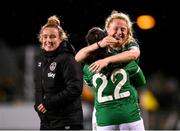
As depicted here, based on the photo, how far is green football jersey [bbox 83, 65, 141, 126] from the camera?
4379mm

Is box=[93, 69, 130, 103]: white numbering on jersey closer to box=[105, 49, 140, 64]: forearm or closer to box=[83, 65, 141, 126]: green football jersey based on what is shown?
box=[83, 65, 141, 126]: green football jersey

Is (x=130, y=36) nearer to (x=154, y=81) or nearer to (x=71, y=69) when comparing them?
(x=71, y=69)

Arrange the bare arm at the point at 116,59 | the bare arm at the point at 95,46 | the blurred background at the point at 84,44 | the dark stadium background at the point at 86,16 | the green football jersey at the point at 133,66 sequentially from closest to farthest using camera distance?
the bare arm at the point at 116,59 < the bare arm at the point at 95,46 < the green football jersey at the point at 133,66 < the dark stadium background at the point at 86,16 < the blurred background at the point at 84,44

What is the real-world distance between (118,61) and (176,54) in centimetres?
508

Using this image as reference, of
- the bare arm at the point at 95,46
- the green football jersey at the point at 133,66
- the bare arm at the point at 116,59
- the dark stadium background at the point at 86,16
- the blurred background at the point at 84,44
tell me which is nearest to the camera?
the bare arm at the point at 116,59

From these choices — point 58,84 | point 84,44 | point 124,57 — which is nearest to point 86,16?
point 84,44

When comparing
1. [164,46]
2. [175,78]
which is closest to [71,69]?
[164,46]

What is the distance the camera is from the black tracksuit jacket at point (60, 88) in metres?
4.49

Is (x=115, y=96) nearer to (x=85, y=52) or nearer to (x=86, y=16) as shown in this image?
(x=85, y=52)

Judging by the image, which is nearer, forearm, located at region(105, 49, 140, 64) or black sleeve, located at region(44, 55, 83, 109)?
forearm, located at region(105, 49, 140, 64)

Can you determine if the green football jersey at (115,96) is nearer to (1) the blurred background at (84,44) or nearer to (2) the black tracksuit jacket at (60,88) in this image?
(2) the black tracksuit jacket at (60,88)

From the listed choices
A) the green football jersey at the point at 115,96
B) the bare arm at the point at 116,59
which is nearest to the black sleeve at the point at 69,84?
the green football jersey at the point at 115,96

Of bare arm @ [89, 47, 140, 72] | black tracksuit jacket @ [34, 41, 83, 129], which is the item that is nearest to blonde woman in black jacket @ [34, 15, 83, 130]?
black tracksuit jacket @ [34, 41, 83, 129]

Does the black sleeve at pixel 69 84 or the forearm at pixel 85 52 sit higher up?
the forearm at pixel 85 52
